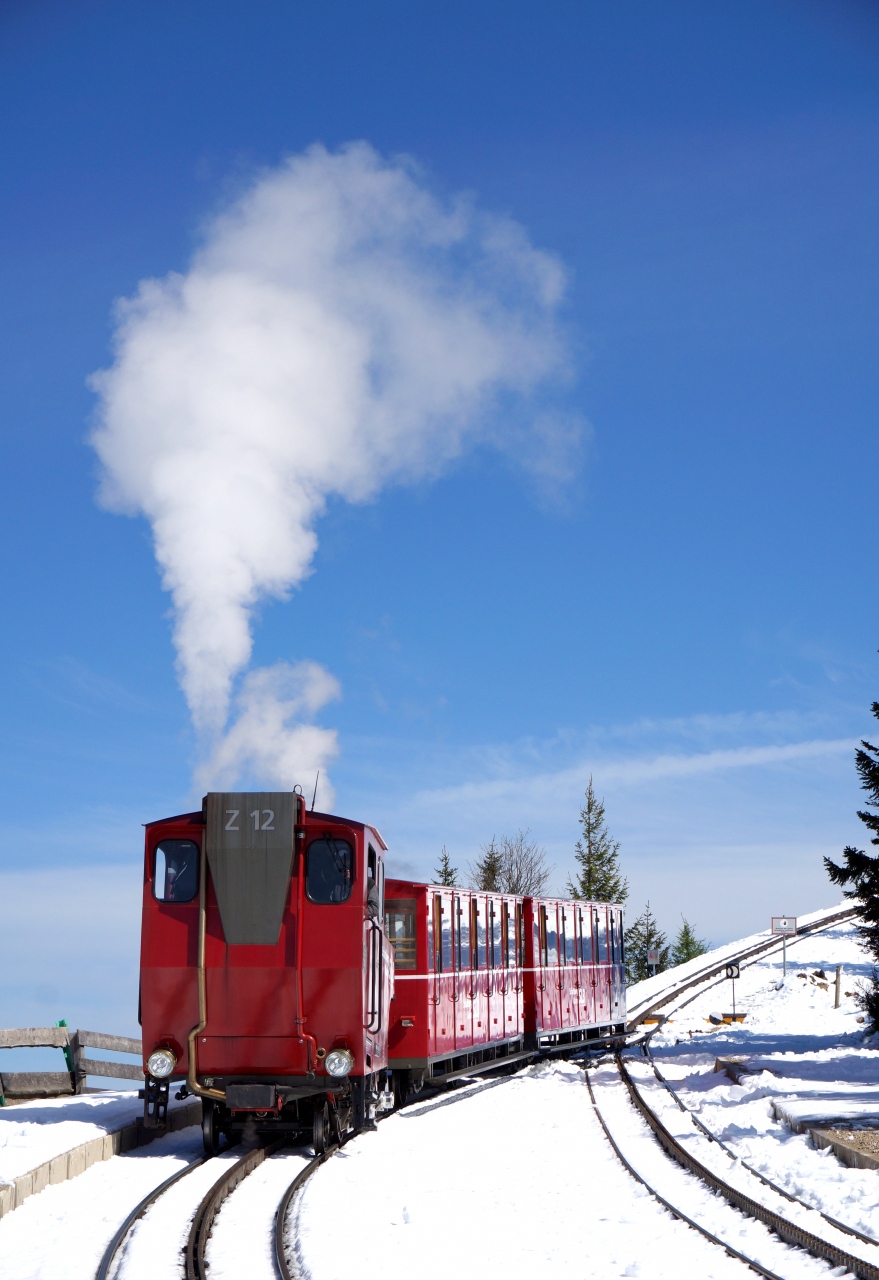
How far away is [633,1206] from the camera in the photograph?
10.9m

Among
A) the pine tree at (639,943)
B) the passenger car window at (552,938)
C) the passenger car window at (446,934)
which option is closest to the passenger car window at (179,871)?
the passenger car window at (446,934)

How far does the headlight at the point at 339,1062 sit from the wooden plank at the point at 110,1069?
5.37 metres

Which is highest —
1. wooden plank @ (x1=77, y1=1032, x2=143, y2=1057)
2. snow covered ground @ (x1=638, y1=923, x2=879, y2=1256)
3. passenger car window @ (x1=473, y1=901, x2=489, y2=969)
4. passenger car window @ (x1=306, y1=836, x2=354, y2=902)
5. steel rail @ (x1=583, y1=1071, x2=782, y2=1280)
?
passenger car window @ (x1=306, y1=836, x2=354, y2=902)

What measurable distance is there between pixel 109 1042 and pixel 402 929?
471 centimetres

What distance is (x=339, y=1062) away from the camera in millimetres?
13422

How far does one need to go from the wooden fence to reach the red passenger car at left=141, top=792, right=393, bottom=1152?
3.40m

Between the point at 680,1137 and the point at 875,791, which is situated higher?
the point at 875,791

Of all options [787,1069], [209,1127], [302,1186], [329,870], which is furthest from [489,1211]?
[787,1069]

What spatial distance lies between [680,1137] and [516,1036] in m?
8.66

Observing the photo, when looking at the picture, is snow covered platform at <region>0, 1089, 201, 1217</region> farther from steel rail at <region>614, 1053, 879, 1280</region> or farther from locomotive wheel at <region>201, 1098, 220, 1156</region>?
steel rail at <region>614, 1053, 879, 1280</region>

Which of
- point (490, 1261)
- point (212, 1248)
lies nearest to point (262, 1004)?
point (212, 1248)

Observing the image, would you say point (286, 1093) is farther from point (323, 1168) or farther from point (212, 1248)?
point (212, 1248)

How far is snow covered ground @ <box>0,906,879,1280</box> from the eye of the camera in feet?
29.9

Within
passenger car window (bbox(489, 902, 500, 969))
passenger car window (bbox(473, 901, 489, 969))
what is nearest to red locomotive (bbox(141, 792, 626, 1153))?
passenger car window (bbox(473, 901, 489, 969))
